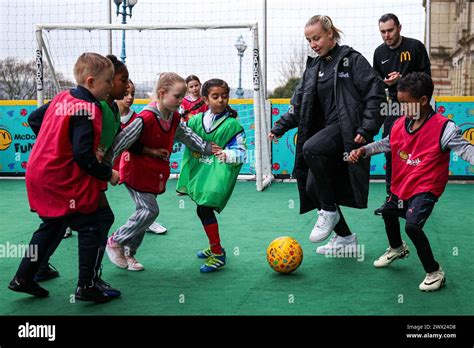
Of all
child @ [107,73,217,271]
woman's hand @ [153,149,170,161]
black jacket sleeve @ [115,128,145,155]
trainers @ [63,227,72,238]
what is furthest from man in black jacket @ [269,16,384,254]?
trainers @ [63,227,72,238]

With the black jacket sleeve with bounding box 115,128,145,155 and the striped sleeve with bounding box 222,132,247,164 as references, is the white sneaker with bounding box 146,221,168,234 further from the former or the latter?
the black jacket sleeve with bounding box 115,128,145,155

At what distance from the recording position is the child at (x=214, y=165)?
460 centimetres

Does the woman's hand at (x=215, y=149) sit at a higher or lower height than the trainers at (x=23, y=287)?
higher

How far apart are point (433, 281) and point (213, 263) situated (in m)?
1.53

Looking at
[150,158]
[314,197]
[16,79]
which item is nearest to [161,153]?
[150,158]

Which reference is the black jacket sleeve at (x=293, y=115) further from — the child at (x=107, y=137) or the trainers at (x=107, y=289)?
the trainers at (x=107, y=289)

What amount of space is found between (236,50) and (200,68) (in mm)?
659

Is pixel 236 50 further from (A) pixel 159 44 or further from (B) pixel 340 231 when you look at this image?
(B) pixel 340 231

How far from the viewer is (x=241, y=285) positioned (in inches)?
164

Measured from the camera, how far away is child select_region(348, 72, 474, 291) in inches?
157

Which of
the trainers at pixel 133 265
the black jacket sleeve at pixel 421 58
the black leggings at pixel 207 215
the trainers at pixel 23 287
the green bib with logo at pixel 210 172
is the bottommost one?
the trainers at pixel 133 265

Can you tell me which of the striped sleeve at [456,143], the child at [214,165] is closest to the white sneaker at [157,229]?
the child at [214,165]

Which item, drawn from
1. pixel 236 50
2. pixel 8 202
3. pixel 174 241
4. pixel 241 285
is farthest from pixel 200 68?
pixel 241 285

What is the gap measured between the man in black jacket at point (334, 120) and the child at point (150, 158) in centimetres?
86
